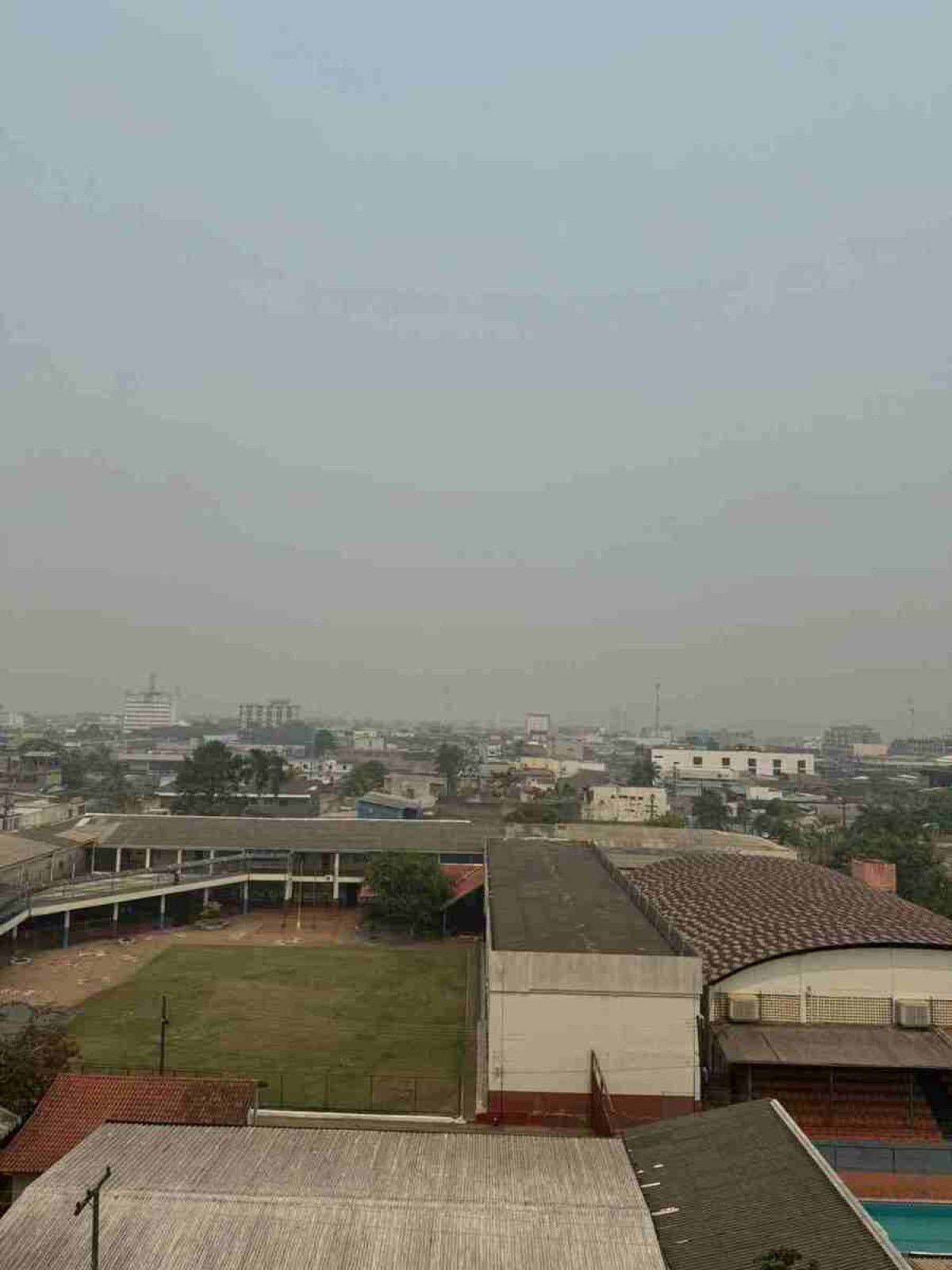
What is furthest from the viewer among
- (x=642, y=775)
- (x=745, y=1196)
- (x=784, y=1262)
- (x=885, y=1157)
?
(x=642, y=775)

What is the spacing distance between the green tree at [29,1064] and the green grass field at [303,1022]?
4459 millimetres

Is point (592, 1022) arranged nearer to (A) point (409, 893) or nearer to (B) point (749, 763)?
(A) point (409, 893)

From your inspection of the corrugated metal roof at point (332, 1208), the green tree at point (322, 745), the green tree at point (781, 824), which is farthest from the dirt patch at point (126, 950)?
the green tree at point (322, 745)

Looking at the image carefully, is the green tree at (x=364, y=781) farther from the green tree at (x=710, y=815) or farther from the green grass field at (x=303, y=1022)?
the green grass field at (x=303, y=1022)

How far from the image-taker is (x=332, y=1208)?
37.7ft

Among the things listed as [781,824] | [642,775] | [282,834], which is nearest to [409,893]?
[282,834]

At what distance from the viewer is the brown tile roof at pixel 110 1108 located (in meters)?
14.5

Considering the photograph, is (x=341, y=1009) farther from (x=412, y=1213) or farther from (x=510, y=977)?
(x=412, y=1213)

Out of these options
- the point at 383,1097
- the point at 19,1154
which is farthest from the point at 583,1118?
the point at 19,1154

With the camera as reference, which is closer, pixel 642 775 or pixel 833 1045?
pixel 833 1045

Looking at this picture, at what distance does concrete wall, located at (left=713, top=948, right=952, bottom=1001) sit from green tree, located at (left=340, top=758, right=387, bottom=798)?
6634 cm

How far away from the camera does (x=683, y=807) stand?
87.8 meters

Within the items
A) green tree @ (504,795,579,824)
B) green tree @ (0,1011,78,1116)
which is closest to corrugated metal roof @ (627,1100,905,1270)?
green tree @ (0,1011,78,1116)

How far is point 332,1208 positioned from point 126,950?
25.8 meters
